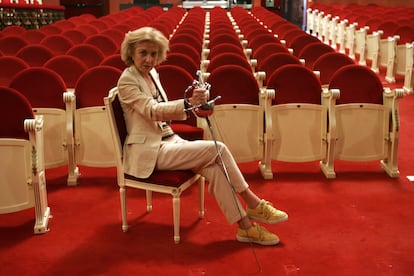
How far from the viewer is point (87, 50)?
5.89m

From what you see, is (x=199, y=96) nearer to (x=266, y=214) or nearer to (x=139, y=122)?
(x=139, y=122)

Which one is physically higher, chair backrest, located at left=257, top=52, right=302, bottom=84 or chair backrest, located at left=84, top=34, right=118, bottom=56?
chair backrest, located at left=84, top=34, right=118, bottom=56

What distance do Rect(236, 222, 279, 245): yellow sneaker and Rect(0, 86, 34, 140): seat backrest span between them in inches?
57.8

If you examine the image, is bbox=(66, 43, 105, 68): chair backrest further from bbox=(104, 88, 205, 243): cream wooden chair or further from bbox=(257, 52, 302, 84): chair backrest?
bbox=(104, 88, 205, 243): cream wooden chair

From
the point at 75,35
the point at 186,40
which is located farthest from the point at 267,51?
the point at 75,35

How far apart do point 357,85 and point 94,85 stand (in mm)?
2130

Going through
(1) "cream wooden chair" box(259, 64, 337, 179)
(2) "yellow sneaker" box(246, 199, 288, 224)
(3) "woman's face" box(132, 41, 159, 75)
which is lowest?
(2) "yellow sneaker" box(246, 199, 288, 224)

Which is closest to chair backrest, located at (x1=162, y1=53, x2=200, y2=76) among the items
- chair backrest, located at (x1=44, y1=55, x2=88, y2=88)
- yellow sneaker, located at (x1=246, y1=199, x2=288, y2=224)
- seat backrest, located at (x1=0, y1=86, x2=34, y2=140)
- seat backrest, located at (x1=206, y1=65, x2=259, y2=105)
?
seat backrest, located at (x1=206, y1=65, x2=259, y2=105)

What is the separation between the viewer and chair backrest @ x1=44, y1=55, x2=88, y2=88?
16.4ft

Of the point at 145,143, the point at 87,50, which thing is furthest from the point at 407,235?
the point at 87,50

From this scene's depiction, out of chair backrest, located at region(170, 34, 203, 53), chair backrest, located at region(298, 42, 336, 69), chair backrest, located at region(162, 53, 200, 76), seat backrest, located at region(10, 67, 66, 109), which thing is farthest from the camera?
chair backrest, located at region(170, 34, 203, 53)

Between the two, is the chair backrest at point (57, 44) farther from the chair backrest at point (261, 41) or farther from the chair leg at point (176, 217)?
the chair leg at point (176, 217)

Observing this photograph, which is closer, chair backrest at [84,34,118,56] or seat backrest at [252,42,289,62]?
seat backrest at [252,42,289,62]

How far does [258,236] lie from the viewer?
3021 mm
